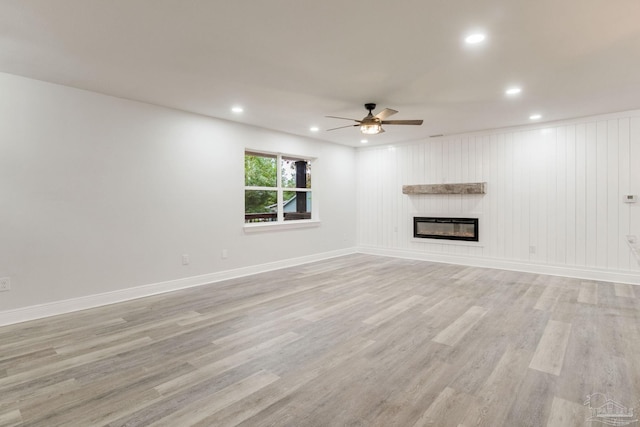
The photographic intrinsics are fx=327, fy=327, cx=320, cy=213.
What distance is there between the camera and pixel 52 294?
360 centimetres

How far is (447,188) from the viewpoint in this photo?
21.0ft

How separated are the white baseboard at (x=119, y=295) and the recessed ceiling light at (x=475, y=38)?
14.4 ft

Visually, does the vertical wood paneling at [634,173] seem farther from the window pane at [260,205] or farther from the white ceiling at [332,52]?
the window pane at [260,205]

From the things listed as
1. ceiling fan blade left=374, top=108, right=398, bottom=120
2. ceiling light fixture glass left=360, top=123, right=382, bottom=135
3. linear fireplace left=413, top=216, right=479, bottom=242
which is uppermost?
ceiling fan blade left=374, top=108, right=398, bottom=120

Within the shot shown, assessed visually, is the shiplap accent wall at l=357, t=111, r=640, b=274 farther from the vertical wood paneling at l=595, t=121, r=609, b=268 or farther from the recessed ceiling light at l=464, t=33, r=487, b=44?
the recessed ceiling light at l=464, t=33, r=487, b=44

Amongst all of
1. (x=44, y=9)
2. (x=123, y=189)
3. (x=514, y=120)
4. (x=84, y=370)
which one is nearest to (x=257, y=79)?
(x=44, y=9)

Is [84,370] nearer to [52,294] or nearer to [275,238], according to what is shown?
[52,294]

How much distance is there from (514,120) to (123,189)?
232 inches

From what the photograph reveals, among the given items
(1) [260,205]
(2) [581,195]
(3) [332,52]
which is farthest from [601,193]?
(1) [260,205]

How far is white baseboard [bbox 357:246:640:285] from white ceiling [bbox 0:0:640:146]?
246cm

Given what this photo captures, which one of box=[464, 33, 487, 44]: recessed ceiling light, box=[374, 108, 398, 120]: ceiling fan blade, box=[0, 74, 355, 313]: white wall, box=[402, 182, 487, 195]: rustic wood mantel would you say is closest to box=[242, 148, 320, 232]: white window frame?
box=[0, 74, 355, 313]: white wall

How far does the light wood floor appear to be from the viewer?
74.4 inches

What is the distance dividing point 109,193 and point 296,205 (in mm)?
3545

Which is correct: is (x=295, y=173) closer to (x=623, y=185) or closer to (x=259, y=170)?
(x=259, y=170)
